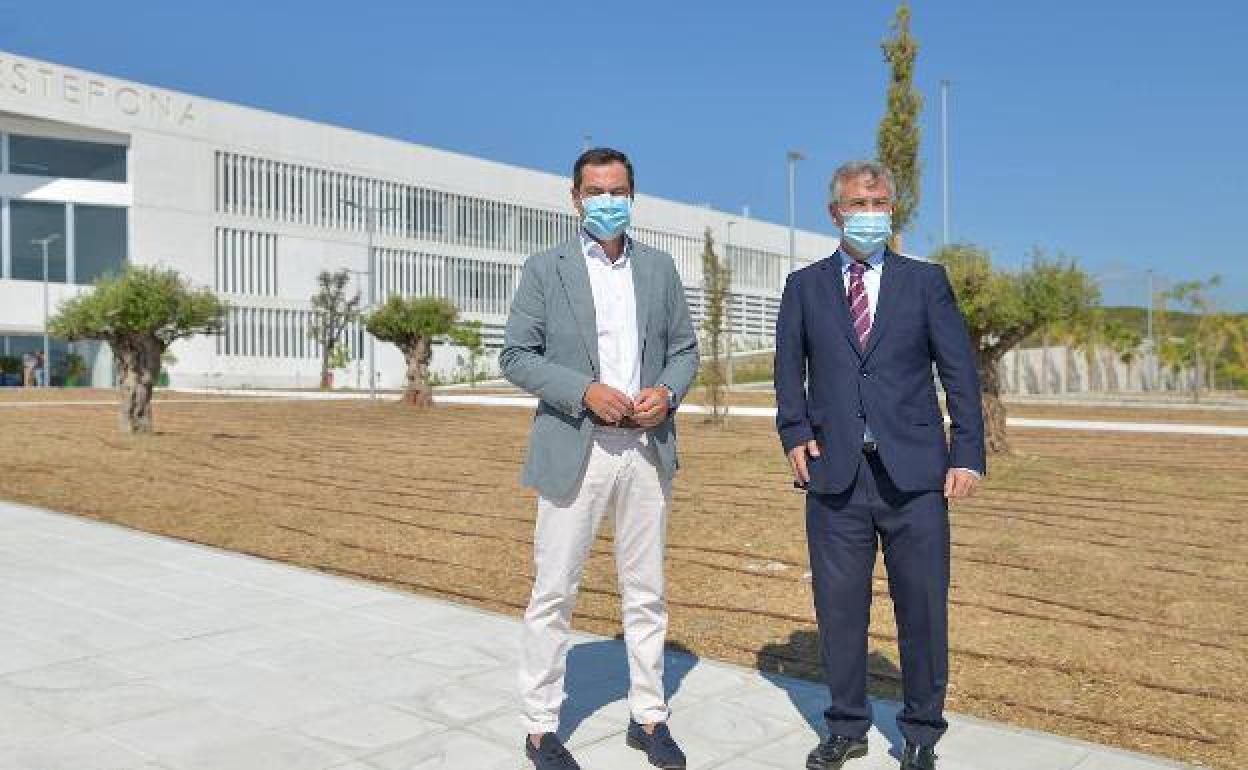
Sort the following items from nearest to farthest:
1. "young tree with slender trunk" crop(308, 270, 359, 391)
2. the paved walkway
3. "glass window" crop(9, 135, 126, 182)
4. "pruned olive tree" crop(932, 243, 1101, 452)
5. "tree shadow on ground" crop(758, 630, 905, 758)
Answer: the paved walkway
"tree shadow on ground" crop(758, 630, 905, 758)
"pruned olive tree" crop(932, 243, 1101, 452)
"glass window" crop(9, 135, 126, 182)
"young tree with slender trunk" crop(308, 270, 359, 391)

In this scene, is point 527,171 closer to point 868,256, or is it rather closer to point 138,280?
point 138,280

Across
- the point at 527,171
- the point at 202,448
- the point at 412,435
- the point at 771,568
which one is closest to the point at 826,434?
the point at 771,568

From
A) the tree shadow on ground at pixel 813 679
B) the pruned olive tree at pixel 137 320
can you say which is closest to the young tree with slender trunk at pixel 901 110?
the pruned olive tree at pixel 137 320

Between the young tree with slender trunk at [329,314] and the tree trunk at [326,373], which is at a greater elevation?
the young tree with slender trunk at [329,314]

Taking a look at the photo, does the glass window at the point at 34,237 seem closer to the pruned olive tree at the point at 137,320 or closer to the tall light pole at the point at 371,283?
the tall light pole at the point at 371,283

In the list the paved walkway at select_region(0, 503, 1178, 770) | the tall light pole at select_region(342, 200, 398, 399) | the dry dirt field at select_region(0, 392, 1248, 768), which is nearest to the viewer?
the paved walkway at select_region(0, 503, 1178, 770)

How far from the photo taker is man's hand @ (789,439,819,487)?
3758mm

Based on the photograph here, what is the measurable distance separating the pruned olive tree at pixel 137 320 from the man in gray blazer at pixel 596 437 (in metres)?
16.5

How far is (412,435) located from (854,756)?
56.7ft

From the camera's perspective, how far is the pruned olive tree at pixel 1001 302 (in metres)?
14.9

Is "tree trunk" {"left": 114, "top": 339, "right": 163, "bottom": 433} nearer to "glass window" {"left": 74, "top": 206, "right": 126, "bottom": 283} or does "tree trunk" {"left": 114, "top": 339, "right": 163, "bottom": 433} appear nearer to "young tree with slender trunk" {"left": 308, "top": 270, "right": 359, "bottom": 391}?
"glass window" {"left": 74, "top": 206, "right": 126, "bottom": 283}

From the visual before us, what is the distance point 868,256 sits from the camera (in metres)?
3.80

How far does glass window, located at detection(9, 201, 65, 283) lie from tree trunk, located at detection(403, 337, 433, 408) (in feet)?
88.6

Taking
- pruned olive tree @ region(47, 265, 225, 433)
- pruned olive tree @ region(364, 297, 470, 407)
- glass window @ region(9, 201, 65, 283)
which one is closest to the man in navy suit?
pruned olive tree @ region(47, 265, 225, 433)
